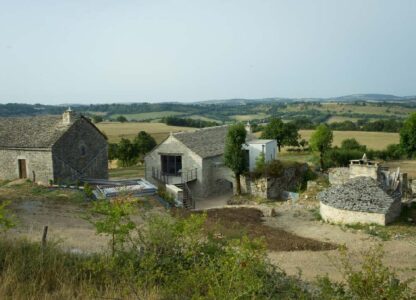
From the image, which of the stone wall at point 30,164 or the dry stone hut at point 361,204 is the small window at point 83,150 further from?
the dry stone hut at point 361,204

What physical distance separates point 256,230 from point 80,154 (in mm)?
15433

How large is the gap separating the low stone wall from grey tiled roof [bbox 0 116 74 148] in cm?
1866

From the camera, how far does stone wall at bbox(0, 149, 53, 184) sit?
2859 cm

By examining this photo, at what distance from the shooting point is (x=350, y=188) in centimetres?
2536

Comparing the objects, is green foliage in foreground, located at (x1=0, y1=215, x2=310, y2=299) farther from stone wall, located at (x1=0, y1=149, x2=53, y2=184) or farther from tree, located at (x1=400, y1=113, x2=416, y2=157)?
tree, located at (x1=400, y1=113, x2=416, y2=157)

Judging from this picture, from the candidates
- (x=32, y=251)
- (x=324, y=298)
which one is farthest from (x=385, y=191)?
(x=32, y=251)

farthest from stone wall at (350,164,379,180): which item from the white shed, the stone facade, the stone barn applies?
the stone facade

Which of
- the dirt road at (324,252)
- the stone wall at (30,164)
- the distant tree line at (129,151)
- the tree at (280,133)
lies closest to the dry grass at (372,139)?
the tree at (280,133)

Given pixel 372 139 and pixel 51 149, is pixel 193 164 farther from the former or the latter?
pixel 372 139

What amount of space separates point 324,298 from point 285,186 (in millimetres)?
29653

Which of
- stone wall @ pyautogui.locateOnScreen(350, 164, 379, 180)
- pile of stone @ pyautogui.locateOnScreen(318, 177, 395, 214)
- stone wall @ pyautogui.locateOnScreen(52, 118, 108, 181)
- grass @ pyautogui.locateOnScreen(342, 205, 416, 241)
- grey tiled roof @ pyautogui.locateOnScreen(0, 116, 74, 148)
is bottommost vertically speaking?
grass @ pyautogui.locateOnScreen(342, 205, 416, 241)

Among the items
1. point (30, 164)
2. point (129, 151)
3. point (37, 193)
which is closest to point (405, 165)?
point (129, 151)

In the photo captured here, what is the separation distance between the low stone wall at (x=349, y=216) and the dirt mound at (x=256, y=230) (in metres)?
3.54

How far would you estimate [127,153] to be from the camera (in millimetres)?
56812
